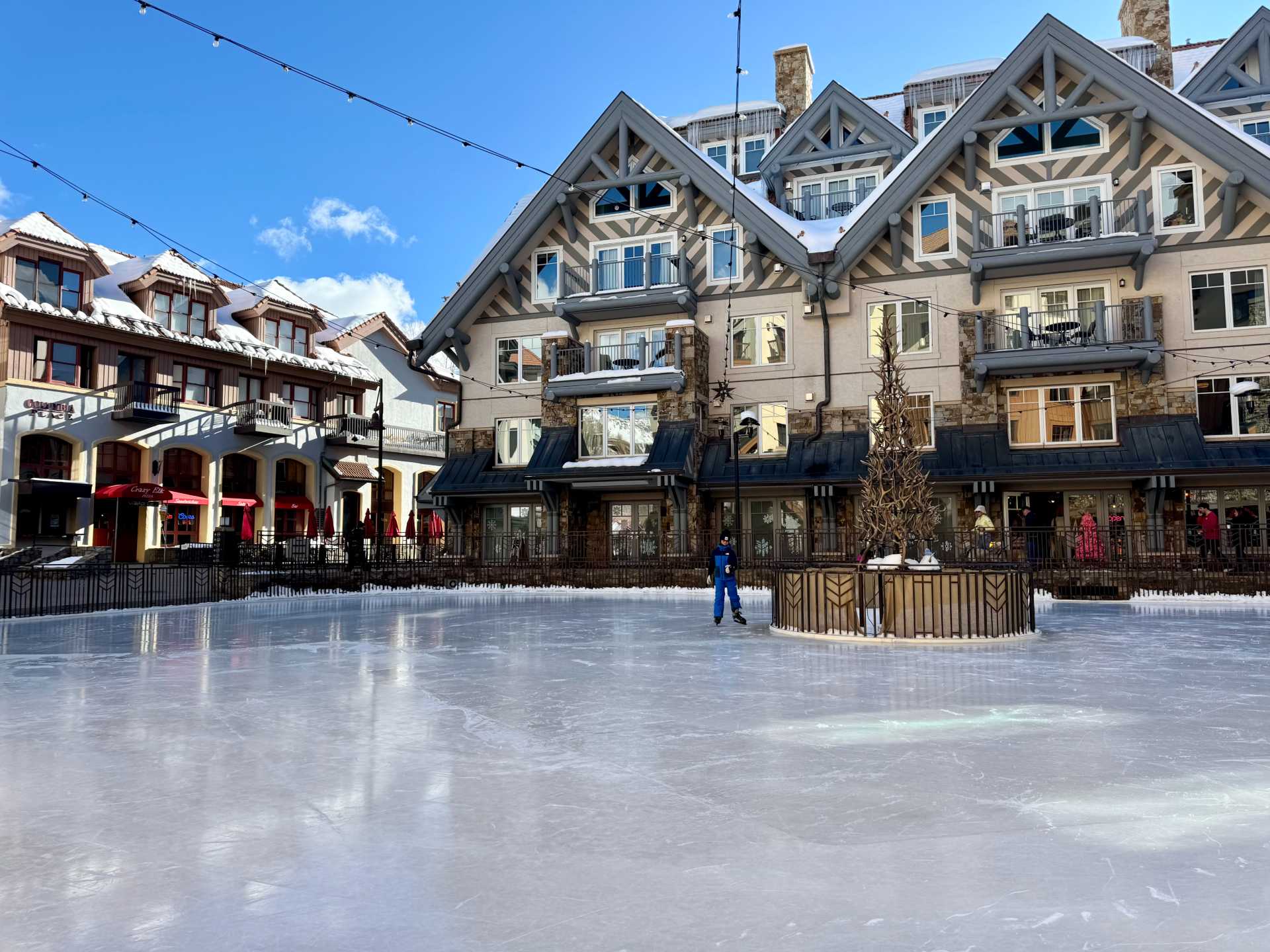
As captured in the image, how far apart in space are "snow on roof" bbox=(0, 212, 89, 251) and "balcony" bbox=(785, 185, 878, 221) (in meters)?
27.4

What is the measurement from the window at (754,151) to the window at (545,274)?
8667mm

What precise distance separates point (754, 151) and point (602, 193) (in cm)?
722

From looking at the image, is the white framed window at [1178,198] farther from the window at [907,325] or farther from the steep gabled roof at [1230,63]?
the window at [907,325]

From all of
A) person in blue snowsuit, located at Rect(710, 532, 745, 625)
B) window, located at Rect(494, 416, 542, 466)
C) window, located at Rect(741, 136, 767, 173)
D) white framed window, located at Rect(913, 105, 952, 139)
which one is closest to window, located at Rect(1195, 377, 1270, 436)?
white framed window, located at Rect(913, 105, 952, 139)

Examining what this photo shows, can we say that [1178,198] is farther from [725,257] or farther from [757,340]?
[725,257]

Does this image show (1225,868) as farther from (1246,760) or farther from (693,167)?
(693,167)

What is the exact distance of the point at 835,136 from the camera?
32469 mm

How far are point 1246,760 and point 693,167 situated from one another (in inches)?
1049

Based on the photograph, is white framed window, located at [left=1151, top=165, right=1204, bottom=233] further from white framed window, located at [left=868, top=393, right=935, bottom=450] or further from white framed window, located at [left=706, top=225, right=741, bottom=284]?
white framed window, located at [left=706, top=225, right=741, bottom=284]

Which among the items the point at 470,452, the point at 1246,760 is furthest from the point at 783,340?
the point at 1246,760

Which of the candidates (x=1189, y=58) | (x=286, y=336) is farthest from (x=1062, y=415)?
(x=286, y=336)

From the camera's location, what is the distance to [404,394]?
2055 inches

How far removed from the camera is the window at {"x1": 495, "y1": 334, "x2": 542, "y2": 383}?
108 feet

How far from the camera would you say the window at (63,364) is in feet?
114
